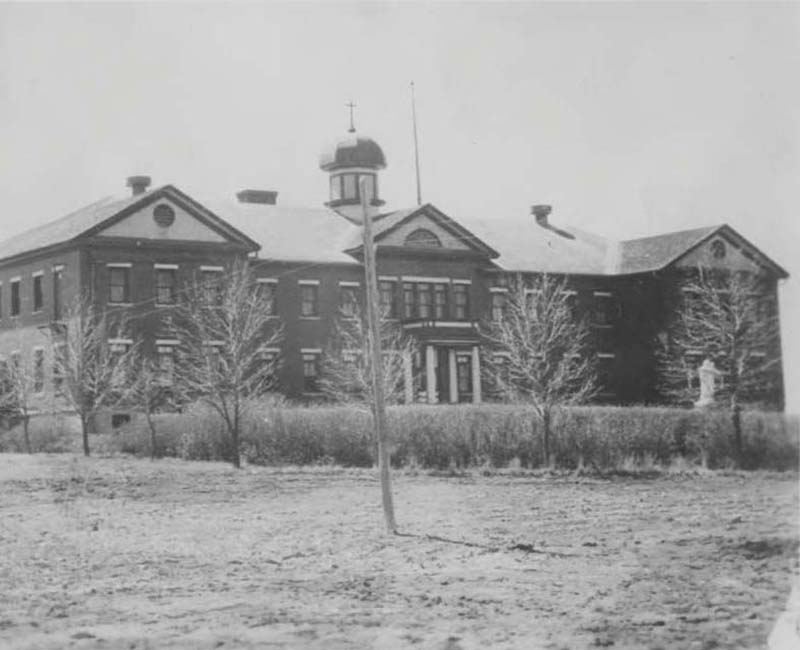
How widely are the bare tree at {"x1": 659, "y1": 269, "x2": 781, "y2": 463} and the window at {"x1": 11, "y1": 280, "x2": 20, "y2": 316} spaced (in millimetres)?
13974

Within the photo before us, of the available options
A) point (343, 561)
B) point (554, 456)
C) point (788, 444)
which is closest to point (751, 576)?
point (788, 444)

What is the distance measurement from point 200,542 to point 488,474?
5.79 m

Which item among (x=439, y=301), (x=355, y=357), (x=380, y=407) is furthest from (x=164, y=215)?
(x=380, y=407)

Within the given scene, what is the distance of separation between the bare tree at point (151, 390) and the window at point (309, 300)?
3834 mm

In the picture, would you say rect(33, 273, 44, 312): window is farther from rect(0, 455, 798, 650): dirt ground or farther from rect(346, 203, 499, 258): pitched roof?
rect(0, 455, 798, 650): dirt ground

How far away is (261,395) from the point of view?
24.4 meters

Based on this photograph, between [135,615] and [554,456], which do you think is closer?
[135,615]

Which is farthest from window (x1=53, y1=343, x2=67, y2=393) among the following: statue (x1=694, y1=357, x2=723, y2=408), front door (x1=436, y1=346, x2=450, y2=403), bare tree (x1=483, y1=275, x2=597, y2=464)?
statue (x1=694, y1=357, x2=723, y2=408)

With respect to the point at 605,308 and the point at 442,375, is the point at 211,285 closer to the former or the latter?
the point at 442,375

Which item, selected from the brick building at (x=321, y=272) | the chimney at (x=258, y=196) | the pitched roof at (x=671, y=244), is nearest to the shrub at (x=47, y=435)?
the brick building at (x=321, y=272)

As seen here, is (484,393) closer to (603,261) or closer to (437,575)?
(603,261)

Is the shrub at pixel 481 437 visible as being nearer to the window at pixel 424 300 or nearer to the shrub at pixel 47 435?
the shrub at pixel 47 435

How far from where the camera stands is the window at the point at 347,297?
27006mm

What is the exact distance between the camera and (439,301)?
95.7ft
